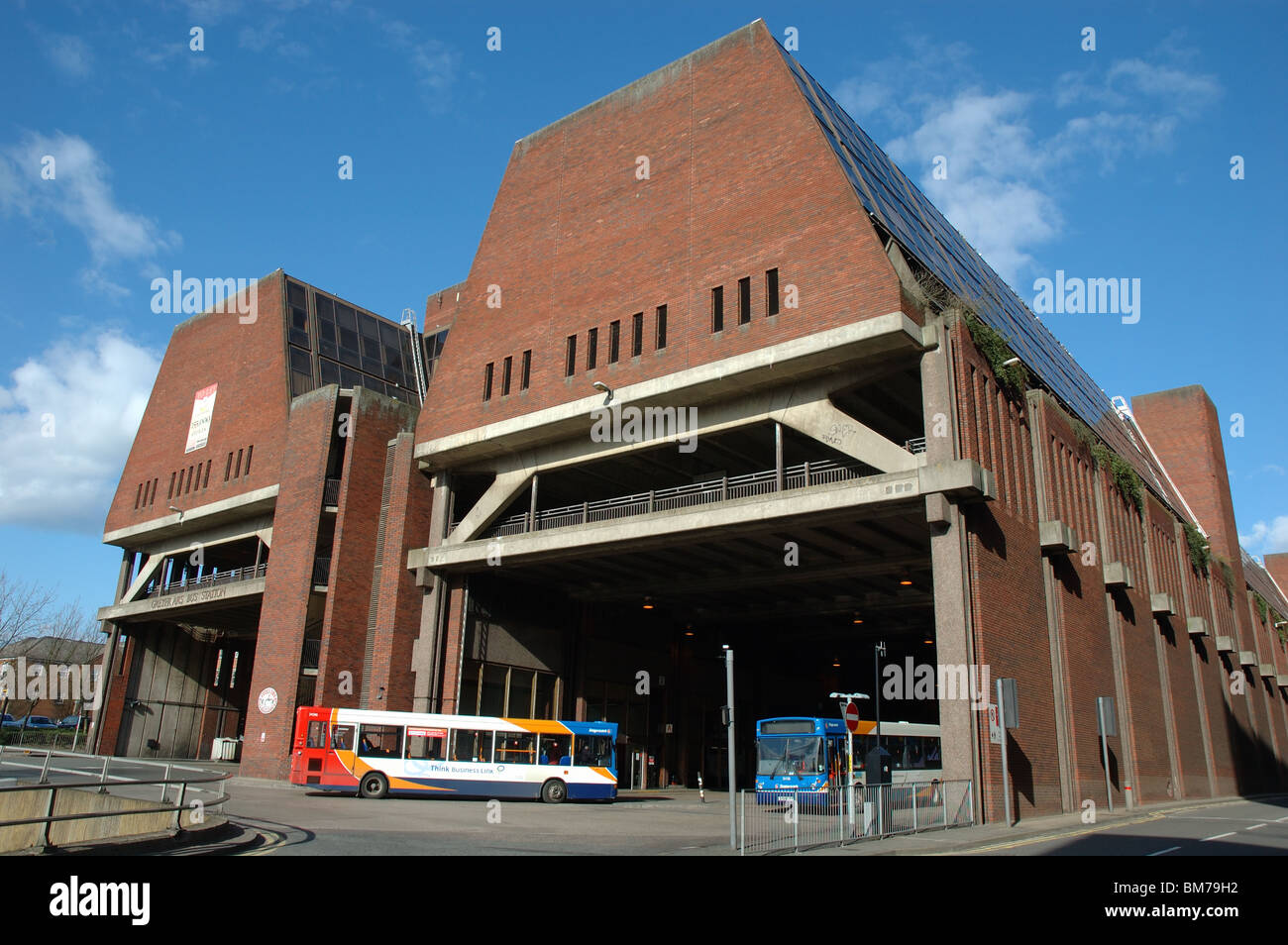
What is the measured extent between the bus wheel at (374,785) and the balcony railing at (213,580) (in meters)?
18.2

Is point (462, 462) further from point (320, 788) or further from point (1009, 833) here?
point (1009, 833)

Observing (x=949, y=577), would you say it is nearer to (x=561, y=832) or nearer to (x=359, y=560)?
(x=561, y=832)

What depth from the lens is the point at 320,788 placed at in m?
27.8

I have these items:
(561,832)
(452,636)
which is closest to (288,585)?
(452,636)

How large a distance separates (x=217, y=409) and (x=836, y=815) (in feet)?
130

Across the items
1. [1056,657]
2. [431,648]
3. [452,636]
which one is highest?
[452,636]

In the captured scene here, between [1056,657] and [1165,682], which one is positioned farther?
[1165,682]

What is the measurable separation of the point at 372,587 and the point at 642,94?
20.1 metres

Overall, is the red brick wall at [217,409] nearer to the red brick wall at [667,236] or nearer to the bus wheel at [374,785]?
the red brick wall at [667,236]

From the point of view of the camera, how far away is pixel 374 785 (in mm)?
25859

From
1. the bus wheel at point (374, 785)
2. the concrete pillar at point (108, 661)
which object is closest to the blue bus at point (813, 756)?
the bus wheel at point (374, 785)

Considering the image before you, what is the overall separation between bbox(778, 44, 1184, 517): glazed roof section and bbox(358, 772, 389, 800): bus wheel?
20566 millimetres

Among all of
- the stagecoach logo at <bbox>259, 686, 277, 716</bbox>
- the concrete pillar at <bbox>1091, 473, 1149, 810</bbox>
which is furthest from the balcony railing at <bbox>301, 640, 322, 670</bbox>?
the concrete pillar at <bbox>1091, 473, 1149, 810</bbox>
